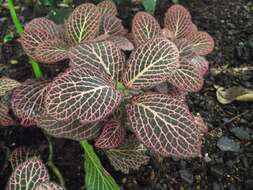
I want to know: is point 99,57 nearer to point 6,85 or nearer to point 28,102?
point 28,102

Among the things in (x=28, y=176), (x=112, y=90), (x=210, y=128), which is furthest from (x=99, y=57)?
(x=210, y=128)

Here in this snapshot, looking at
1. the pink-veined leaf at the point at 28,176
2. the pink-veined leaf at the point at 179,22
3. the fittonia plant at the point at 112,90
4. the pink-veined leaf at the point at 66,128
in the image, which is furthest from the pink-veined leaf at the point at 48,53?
the pink-veined leaf at the point at 179,22

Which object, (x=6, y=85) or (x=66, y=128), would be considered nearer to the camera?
(x=66, y=128)

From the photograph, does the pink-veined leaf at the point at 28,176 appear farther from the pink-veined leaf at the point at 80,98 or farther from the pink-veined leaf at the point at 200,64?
the pink-veined leaf at the point at 200,64

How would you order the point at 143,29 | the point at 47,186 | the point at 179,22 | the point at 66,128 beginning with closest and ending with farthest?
the point at 47,186, the point at 66,128, the point at 143,29, the point at 179,22

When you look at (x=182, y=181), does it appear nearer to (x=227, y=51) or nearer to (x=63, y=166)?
(x=63, y=166)

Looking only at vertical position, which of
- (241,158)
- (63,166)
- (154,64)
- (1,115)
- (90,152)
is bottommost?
(241,158)

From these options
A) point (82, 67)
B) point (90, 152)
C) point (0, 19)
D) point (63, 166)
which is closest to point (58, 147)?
point (63, 166)
